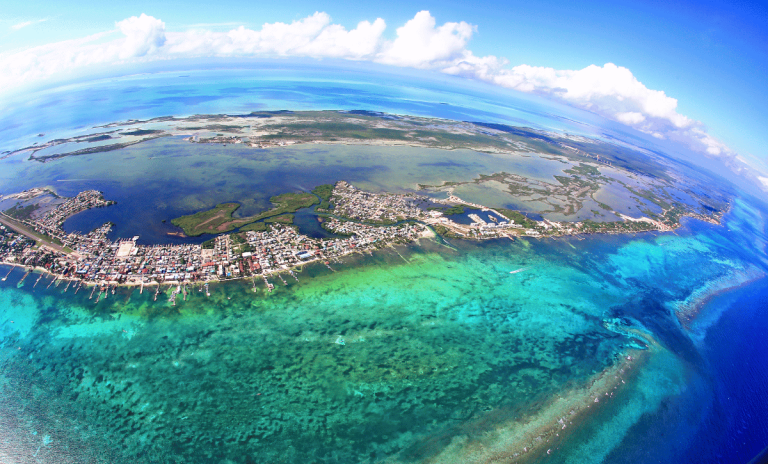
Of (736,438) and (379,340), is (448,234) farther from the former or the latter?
(736,438)

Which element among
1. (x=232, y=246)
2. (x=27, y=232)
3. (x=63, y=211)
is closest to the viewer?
(x=232, y=246)

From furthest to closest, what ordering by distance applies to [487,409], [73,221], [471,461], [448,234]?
1. [448,234]
2. [73,221]
3. [487,409]
4. [471,461]

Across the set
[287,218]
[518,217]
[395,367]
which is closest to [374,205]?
[287,218]

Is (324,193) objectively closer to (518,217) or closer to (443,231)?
(443,231)

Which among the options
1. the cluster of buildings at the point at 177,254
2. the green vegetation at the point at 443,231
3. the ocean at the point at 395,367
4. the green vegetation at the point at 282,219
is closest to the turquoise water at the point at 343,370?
the ocean at the point at 395,367

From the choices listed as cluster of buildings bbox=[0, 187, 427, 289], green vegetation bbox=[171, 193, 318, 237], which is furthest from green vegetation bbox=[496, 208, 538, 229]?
green vegetation bbox=[171, 193, 318, 237]

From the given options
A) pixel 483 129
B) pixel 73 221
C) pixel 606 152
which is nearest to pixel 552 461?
pixel 73 221

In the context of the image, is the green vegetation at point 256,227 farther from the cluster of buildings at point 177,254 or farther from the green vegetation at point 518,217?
the green vegetation at point 518,217

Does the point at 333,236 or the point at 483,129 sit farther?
the point at 483,129
